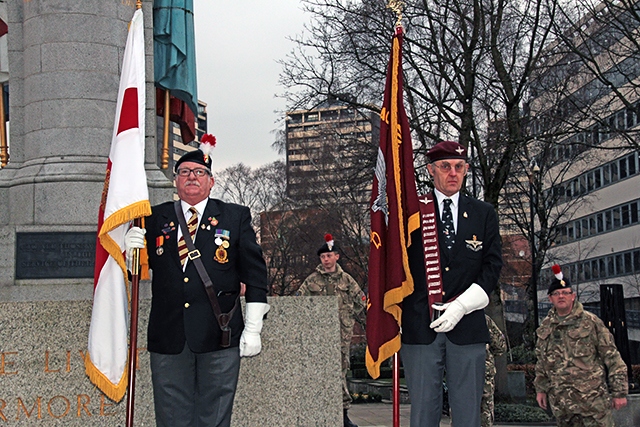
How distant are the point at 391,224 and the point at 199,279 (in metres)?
1.30

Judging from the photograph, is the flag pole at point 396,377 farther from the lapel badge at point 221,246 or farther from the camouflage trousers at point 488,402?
the camouflage trousers at point 488,402

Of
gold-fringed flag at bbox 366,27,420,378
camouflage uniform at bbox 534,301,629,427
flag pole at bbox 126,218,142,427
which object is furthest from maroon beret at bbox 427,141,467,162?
camouflage uniform at bbox 534,301,629,427

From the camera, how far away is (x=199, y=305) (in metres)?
5.18

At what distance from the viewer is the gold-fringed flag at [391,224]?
5227mm

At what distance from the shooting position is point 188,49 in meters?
9.15

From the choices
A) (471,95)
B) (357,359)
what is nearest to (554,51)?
(471,95)

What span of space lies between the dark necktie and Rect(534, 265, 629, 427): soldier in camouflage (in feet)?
11.2

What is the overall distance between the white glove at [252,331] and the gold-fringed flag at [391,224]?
74 centimetres

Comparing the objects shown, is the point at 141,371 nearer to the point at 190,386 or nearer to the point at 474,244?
the point at 190,386

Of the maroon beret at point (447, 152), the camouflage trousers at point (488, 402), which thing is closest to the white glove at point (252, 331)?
the maroon beret at point (447, 152)

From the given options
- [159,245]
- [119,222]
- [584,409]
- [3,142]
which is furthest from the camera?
[3,142]

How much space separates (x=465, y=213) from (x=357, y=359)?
1460 inches

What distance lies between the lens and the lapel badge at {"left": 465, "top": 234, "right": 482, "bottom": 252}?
5184mm

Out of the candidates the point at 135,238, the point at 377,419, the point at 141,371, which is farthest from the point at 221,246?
the point at 377,419
